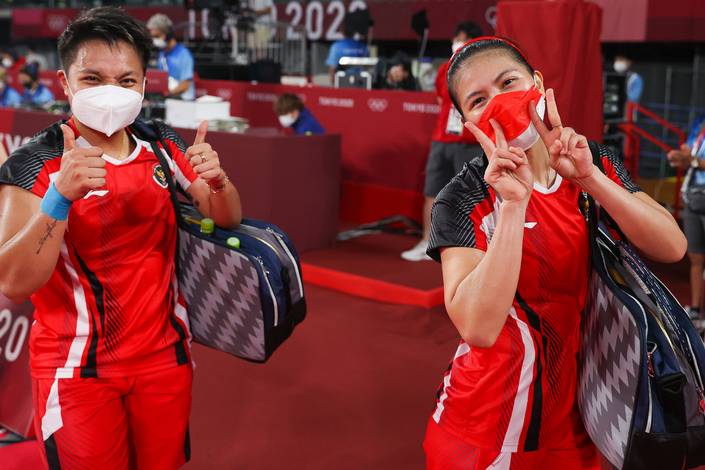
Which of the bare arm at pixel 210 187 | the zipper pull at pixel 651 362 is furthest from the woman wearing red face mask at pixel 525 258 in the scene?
the bare arm at pixel 210 187

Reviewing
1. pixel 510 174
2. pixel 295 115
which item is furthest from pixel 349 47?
pixel 510 174

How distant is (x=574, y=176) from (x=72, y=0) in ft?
74.2

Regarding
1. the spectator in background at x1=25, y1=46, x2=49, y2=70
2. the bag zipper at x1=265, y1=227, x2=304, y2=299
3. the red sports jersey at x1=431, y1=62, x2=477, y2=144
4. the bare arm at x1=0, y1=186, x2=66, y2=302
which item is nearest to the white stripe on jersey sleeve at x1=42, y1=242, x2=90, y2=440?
the bare arm at x1=0, y1=186, x2=66, y2=302

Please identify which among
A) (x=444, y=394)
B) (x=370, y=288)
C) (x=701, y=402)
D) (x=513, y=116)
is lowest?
(x=370, y=288)

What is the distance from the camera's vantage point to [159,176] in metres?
2.00

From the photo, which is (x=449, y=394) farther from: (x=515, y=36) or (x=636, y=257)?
(x=515, y=36)

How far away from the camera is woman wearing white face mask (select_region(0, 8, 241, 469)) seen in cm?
181

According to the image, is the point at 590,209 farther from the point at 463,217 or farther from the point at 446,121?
the point at 446,121

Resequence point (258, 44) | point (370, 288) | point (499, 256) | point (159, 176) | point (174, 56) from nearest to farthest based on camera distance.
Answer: point (499, 256) → point (159, 176) → point (370, 288) → point (174, 56) → point (258, 44)

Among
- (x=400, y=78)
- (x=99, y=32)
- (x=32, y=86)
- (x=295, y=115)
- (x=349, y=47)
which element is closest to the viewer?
(x=99, y=32)

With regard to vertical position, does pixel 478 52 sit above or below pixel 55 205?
above

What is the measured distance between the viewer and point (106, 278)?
1.89m

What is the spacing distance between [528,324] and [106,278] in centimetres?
101

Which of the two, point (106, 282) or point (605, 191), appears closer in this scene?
point (605, 191)
